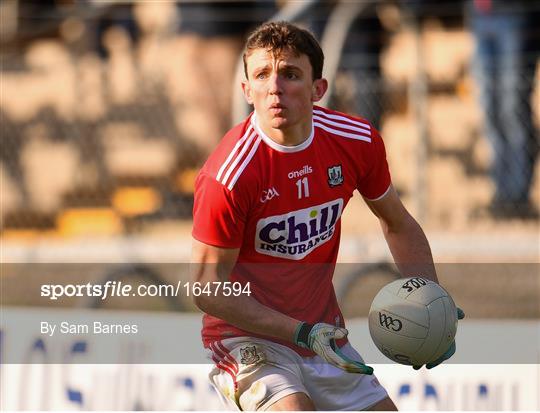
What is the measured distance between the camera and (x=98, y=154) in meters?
14.9

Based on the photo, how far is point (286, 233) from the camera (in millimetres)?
6098

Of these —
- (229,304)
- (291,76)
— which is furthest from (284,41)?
(229,304)

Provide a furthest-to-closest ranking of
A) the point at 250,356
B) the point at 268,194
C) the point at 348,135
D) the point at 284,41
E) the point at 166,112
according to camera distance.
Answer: the point at 166,112 → the point at 348,135 → the point at 250,356 → the point at 268,194 → the point at 284,41

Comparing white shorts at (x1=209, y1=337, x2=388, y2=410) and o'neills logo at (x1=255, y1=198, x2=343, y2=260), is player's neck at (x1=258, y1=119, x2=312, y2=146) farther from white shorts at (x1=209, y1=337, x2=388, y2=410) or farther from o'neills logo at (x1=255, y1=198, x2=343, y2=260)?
white shorts at (x1=209, y1=337, x2=388, y2=410)

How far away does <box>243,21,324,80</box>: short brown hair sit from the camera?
19.4ft

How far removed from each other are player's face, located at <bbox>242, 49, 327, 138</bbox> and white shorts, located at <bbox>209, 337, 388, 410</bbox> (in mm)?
1041

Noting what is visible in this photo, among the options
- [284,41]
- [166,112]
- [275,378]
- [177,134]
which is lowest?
[275,378]

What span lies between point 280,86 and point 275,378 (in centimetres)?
132

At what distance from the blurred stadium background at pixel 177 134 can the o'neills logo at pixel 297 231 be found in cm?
659

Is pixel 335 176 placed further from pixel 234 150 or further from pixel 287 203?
pixel 234 150

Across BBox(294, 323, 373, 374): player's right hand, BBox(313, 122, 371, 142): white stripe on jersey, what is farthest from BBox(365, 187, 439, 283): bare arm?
BBox(294, 323, 373, 374): player's right hand
